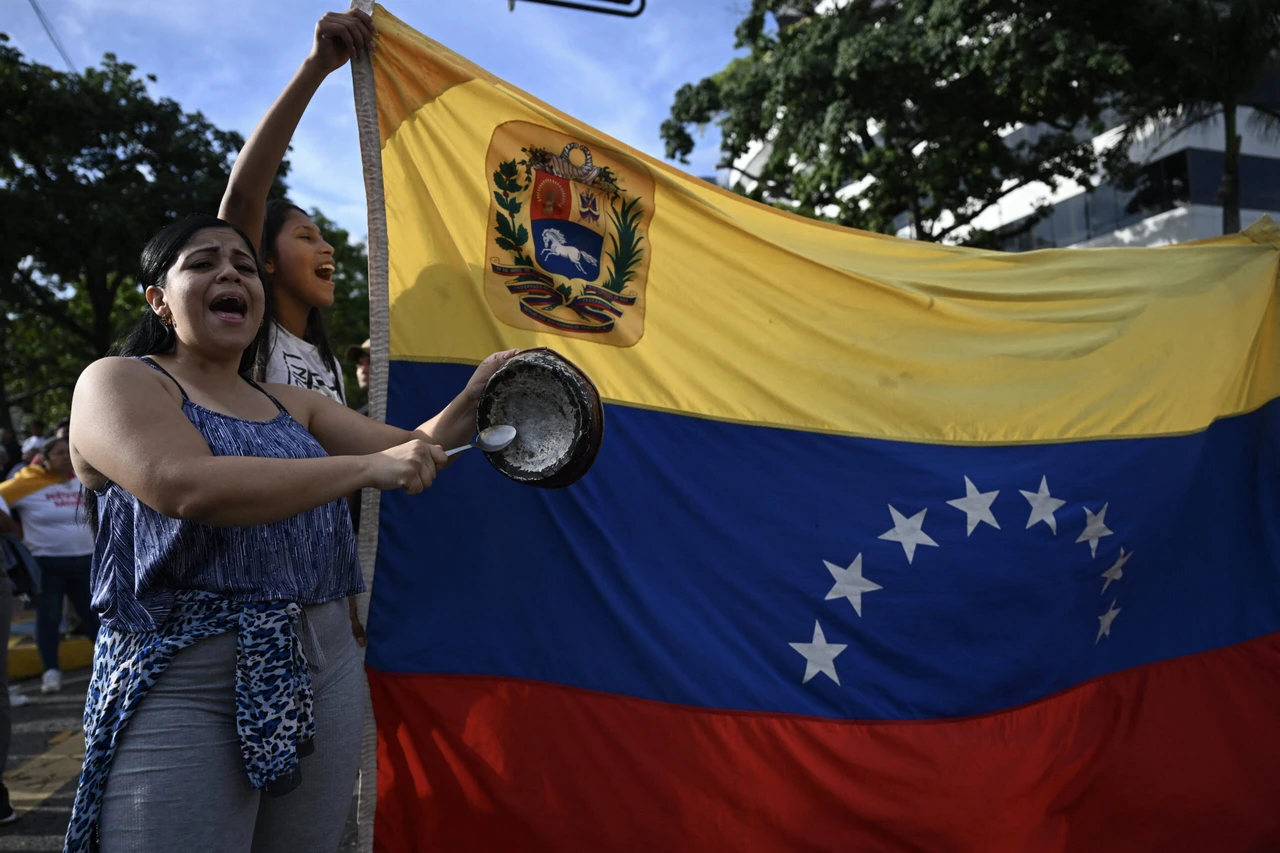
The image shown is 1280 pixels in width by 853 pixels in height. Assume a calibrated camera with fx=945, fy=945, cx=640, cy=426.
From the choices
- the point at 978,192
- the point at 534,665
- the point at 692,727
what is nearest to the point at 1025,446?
the point at 692,727

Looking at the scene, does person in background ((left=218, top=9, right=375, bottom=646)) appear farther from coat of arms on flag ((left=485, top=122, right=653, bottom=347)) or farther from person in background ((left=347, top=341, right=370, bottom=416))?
person in background ((left=347, top=341, right=370, bottom=416))

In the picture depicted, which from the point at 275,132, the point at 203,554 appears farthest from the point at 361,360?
the point at 203,554

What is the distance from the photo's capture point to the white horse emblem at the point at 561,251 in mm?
2826

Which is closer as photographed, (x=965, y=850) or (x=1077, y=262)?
(x=965, y=850)

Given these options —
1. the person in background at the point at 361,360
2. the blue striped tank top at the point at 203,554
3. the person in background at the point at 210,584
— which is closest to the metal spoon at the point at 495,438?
the person in background at the point at 210,584

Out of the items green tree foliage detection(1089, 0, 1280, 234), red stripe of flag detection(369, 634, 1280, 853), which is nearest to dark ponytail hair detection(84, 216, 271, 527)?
red stripe of flag detection(369, 634, 1280, 853)

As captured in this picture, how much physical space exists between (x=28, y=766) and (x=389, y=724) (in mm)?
3677

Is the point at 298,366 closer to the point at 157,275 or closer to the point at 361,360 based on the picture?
the point at 157,275

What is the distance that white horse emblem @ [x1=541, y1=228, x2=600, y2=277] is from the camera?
2826 mm

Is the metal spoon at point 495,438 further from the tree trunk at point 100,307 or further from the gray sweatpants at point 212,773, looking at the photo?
the tree trunk at point 100,307

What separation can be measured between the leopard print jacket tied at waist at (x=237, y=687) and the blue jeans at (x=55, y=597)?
5.63 metres

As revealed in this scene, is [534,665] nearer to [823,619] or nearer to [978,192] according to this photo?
[823,619]

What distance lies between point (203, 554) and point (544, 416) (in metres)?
0.77

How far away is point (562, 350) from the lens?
9.27 feet
